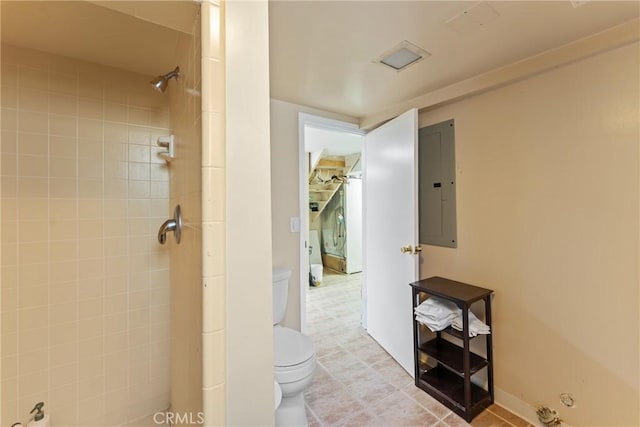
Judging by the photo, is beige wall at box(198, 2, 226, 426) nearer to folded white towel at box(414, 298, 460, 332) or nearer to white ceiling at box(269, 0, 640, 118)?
white ceiling at box(269, 0, 640, 118)

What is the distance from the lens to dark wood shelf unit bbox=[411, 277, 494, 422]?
5.14ft

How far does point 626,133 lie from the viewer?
123 centimetres

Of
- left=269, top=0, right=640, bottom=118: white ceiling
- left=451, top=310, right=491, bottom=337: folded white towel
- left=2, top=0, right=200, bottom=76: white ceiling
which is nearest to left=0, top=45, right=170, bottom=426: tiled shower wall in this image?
left=2, top=0, right=200, bottom=76: white ceiling

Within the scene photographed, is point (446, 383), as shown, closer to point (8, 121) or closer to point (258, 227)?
point (258, 227)

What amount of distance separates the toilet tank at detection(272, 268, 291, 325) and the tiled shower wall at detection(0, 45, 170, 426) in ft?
2.16

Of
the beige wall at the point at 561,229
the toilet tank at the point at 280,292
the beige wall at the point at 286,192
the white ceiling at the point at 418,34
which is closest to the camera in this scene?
the white ceiling at the point at 418,34

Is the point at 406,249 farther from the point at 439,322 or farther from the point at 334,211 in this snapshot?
the point at 334,211

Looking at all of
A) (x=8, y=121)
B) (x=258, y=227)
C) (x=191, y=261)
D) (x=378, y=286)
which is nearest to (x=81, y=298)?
(x=8, y=121)

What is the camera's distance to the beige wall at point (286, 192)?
2.09 meters

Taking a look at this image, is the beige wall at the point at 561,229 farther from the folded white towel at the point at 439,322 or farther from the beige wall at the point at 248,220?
the beige wall at the point at 248,220

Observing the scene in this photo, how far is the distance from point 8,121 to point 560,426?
3086 mm

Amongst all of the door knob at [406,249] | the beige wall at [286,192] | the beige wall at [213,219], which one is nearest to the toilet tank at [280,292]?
the beige wall at [286,192]

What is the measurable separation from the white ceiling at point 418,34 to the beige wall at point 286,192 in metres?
0.35

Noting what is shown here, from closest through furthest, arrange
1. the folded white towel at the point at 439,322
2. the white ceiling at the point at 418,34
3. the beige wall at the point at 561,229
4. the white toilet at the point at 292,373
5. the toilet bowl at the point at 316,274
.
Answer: the white ceiling at the point at 418,34
the beige wall at the point at 561,229
the white toilet at the point at 292,373
the folded white towel at the point at 439,322
the toilet bowl at the point at 316,274
